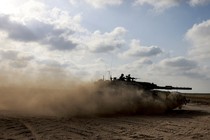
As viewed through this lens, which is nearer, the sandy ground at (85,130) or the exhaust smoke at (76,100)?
the sandy ground at (85,130)

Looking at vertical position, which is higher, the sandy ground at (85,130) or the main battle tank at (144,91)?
the main battle tank at (144,91)

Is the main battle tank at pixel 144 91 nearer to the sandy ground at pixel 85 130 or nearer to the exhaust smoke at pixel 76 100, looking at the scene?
Answer: the exhaust smoke at pixel 76 100

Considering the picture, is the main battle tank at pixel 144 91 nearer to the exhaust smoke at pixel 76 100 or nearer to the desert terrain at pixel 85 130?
the exhaust smoke at pixel 76 100

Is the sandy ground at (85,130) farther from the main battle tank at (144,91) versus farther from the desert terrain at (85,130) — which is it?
the main battle tank at (144,91)

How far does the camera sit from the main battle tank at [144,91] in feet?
87.1

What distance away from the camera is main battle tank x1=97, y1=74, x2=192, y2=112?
26547 mm

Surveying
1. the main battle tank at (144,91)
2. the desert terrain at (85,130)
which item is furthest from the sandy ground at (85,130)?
the main battle tank at (144,91)

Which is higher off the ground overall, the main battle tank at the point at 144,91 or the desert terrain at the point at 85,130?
the main battle tank at the point at 144,91

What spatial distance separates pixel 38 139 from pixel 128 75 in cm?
1756

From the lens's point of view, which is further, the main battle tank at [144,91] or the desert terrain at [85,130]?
the main battle tank at [144,91]

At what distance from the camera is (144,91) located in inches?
1085

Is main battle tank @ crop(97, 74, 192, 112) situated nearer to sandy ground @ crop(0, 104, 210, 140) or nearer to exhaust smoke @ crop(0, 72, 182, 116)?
exhaust smoke @ crop(0, 72, 182, 116)

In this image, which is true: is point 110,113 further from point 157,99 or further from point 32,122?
point 32,122

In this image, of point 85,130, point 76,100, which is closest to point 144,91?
point 76,100
